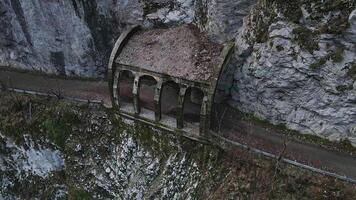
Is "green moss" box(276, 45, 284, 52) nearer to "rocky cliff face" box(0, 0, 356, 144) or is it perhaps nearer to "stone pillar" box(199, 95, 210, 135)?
"rocky cliff face" box(0, 0, 356, 144)

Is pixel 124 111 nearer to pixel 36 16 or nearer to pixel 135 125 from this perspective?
pixel 135 125

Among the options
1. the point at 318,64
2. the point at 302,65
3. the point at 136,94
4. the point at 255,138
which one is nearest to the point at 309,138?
the point at 255,138

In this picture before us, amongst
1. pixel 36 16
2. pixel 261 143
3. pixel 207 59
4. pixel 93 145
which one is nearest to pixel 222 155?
pixel 261 143

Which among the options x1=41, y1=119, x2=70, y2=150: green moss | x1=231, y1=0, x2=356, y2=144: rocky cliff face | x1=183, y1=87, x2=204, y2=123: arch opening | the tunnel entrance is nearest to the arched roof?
the tunnel entrance

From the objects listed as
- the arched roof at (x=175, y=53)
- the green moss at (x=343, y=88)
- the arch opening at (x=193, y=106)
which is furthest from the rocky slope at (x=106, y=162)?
the green moss at (x=343, y=88)

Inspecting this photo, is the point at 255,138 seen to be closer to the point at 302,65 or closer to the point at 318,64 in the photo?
the point at 302,65
